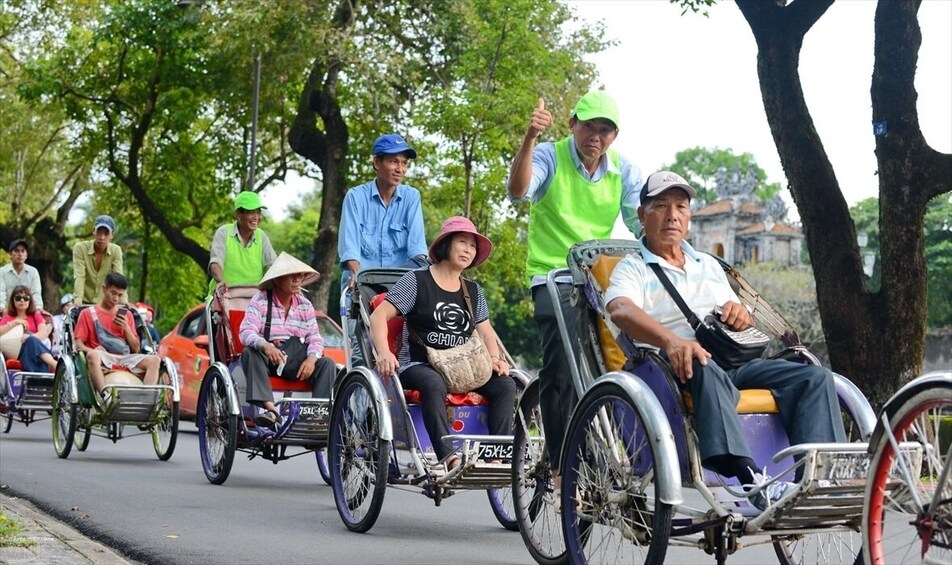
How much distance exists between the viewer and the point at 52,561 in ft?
21.8

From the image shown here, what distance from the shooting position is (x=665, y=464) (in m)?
5.31

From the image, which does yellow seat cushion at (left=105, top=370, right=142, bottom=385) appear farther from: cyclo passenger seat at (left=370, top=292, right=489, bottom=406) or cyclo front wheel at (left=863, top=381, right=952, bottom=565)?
cyclo front wheel at (left=863, top=381, right=952, bottom=565)

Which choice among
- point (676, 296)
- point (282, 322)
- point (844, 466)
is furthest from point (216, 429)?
point (844, 466)

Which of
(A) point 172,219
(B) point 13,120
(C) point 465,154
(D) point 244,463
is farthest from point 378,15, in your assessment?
(B) point 13,120

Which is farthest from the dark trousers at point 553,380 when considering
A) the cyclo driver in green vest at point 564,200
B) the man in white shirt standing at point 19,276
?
the man in white shirt standing at point 19,276

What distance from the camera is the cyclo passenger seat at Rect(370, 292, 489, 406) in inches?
327

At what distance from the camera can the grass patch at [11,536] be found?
703 cm

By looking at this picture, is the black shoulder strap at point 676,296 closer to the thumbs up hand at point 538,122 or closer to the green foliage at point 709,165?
the thumbs up hand at point 538,122

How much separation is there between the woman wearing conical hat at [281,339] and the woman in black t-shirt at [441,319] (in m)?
2.53

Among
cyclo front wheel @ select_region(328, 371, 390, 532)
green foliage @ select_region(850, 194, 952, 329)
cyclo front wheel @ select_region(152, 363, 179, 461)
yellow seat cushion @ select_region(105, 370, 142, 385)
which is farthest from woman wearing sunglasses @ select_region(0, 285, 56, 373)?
green foliage @ select_region(850, 194, 952, 329)

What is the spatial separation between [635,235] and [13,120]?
38.6m

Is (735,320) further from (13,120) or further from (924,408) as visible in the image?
(13,120)

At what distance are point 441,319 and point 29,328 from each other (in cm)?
870

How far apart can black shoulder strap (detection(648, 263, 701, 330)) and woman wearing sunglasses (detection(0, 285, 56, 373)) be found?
10.6 metres
